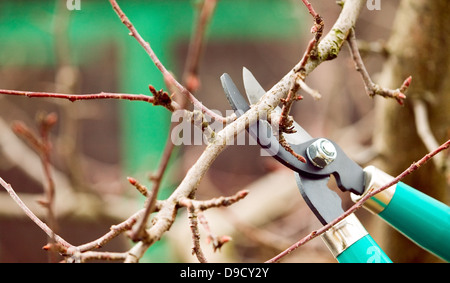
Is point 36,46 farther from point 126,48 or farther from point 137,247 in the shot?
point 137,247

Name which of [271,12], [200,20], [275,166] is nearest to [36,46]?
[271,12]

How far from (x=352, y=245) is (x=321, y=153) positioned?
14 centimetres

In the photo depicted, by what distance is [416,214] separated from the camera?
73cm

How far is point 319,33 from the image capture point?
0.53 meters

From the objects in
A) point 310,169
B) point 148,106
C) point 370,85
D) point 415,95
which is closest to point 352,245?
point 310,169

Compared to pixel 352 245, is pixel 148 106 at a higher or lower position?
higher

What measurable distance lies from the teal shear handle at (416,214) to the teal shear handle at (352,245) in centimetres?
7

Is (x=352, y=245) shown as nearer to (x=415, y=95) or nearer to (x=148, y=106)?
(x=415, y=95)

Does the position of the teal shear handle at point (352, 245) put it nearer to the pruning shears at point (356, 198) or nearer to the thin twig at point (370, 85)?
the pruning shears at point (356, 198)

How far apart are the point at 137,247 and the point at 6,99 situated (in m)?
2.08

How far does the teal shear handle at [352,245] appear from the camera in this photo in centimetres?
66

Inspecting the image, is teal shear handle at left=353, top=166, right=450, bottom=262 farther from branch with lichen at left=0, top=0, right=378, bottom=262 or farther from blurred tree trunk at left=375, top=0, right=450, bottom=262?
blurred tree trunk at left=375, top=0, right=450, bottom=262

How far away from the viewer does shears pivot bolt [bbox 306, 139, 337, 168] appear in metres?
0.71

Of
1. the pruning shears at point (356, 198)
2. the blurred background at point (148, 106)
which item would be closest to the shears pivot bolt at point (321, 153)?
the pruning shears at point (356, 198)
